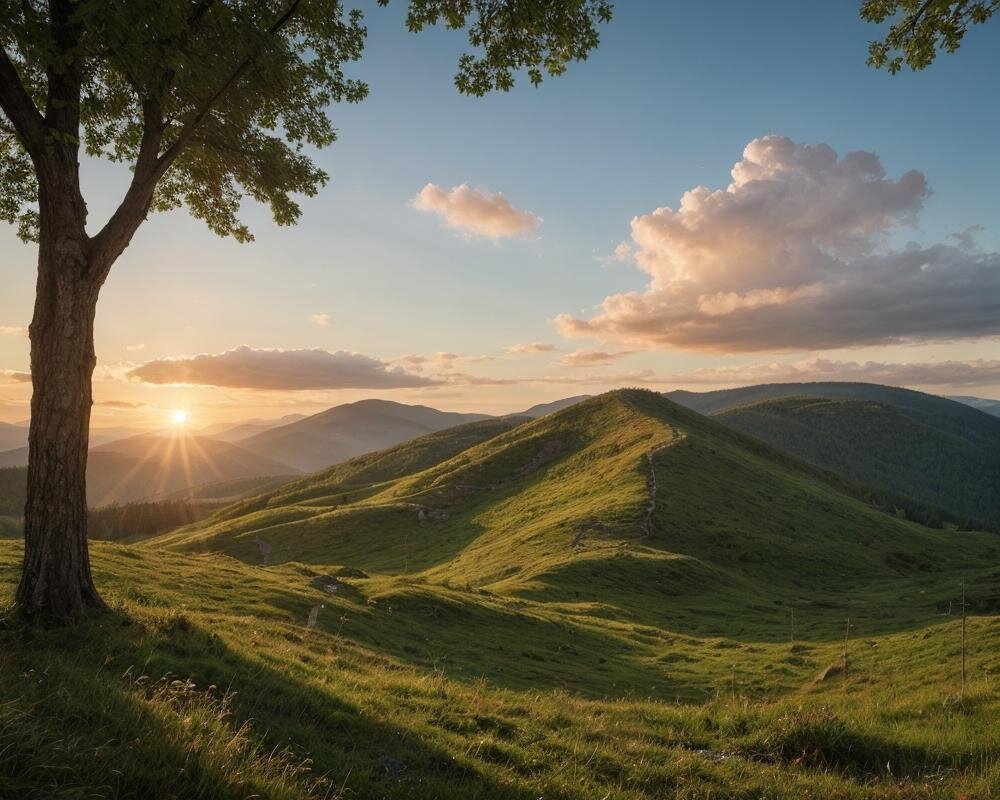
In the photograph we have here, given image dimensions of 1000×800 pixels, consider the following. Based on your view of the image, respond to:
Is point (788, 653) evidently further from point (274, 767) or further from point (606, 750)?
point (274, 767)

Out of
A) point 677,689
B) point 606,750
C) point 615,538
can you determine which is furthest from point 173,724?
point 615,538

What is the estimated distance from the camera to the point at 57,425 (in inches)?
490

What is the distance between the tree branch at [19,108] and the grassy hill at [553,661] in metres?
10.2

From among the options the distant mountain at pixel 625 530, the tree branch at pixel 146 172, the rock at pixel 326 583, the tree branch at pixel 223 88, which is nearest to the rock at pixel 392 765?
the tree branch at pixel 146 172

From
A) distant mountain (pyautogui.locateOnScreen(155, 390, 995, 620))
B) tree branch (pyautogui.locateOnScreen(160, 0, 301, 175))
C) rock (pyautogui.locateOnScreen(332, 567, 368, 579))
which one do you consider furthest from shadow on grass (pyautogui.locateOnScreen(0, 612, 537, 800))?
rock (pyautogui.locateOnScreen(332, 567, 368, 579))

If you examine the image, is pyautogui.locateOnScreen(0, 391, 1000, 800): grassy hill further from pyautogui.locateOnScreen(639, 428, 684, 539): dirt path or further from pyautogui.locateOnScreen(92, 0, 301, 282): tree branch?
pyautogui.locateOnScreen(92, 0, 301, 282): tree branch

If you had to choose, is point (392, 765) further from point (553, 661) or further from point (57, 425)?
point (553, 661)

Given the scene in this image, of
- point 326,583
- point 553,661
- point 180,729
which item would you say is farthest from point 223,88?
point 326,583

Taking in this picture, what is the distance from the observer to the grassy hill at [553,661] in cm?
768

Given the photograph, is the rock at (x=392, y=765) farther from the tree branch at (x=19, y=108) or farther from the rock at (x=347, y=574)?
the rock at (x=347, y=574)

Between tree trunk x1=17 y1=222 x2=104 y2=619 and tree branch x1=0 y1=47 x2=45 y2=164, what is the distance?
1.85 m

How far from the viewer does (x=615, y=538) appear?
6044cm

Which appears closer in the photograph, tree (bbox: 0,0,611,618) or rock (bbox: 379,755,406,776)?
rock (bbox: 379,755,406,776)

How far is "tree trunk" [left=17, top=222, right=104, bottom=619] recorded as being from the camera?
12.4m
